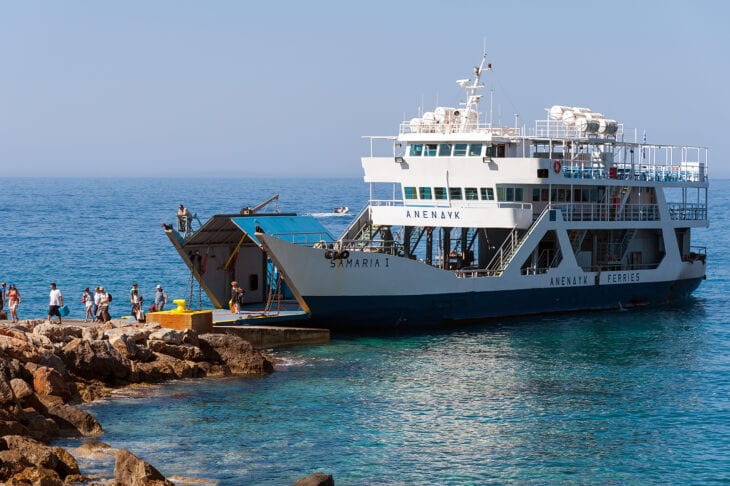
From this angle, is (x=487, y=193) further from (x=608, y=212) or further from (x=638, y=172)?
(x=638, y=172)

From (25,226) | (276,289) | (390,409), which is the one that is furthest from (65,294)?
(25,226)

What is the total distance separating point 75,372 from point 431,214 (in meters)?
14.0

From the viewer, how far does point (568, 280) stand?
38.8m

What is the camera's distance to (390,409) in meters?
25.4

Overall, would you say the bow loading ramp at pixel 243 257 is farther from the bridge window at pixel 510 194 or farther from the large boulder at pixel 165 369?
the bridge window at pixel 510 194

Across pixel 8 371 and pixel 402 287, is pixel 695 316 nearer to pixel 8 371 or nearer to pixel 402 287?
pixel 402 287

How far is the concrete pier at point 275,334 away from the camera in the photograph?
31.9m

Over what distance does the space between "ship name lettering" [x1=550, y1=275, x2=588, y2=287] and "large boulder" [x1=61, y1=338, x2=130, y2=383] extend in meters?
16.0

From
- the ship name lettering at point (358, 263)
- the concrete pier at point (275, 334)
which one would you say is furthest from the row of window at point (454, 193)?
the concrete pier at point (275, 334)

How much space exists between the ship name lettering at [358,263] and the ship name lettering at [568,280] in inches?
263

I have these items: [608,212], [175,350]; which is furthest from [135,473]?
[608,212]

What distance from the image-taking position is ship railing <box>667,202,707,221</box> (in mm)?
44062

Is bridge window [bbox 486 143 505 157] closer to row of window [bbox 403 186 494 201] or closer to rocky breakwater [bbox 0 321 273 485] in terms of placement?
row of window [bbox 403 186 494 201]

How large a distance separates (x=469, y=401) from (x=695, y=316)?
16.6 m
